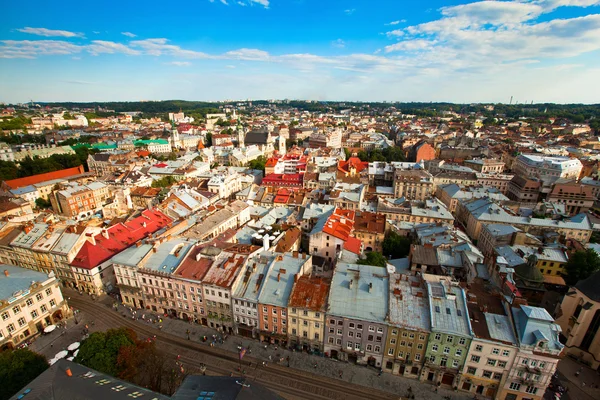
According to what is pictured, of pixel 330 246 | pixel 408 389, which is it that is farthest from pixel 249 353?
pixel 330 246

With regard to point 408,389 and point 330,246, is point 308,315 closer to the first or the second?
point 408,389

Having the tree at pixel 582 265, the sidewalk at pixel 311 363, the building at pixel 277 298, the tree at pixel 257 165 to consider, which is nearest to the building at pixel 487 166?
the tree at pixel 582 265

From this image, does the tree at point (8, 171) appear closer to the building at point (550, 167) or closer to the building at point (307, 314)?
the building at point (307, 314)

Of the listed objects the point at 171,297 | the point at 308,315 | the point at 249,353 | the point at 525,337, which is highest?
the point at 525,337

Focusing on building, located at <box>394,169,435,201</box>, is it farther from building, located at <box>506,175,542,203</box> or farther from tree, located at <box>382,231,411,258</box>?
tree, located at <box>382,231,411,258</box>

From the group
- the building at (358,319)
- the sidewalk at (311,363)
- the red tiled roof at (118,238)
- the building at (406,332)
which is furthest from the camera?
the red tiled roof at (118,238)

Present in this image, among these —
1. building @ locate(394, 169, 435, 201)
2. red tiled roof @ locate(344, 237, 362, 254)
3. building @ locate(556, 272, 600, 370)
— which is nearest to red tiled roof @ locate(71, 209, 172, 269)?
red tiled roof @ locate(344, 237, 362, 254)

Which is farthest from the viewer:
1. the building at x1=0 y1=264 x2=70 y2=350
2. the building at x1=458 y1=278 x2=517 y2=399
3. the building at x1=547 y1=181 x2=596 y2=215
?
the building at x1=547 y1=181 x2=596 y2=215
